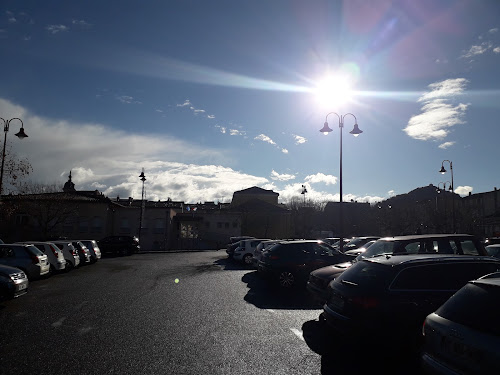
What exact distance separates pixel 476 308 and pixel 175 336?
16.1 ft

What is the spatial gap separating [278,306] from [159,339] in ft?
13.1

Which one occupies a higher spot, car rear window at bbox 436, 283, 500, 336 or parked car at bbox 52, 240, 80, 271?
car rear window at bbox 436, 283, 500, 336

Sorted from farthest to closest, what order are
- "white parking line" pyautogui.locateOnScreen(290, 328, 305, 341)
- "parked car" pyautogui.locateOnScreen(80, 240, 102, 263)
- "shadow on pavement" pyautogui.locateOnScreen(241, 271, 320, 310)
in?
"parked car" pyautogui.locateOnScreen(80, 240, 102, 263) < "shadow on pavement" pyautogui.locateOnScreen(241, 271, 320, 310) < "white parking line" pyautogui.locateOnScreen(290, 328, 305, 341)

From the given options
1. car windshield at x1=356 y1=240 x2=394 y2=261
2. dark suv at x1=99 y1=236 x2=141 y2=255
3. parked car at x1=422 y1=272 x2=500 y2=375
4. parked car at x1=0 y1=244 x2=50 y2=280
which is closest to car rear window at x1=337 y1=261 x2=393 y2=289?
parked car at x1=422 y1=272 x2=500 y2=375

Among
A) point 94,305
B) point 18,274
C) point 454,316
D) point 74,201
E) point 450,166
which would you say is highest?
point 450,166

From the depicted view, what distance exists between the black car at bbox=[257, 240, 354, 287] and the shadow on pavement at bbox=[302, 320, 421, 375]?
5.49m

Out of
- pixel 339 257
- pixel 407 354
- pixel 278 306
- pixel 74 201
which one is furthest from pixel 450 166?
pixel 74 201

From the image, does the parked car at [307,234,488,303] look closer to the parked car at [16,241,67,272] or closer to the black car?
the black car

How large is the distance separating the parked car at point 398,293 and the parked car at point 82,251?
18.5 m

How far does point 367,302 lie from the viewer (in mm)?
5500

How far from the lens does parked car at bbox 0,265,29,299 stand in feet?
30.5

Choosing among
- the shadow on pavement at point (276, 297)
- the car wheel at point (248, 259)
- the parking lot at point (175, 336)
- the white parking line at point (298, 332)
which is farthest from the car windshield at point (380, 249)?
the car wheel at point (248, 259)

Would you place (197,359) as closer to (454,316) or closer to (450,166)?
(454,316)

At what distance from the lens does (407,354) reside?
18.5 ft
